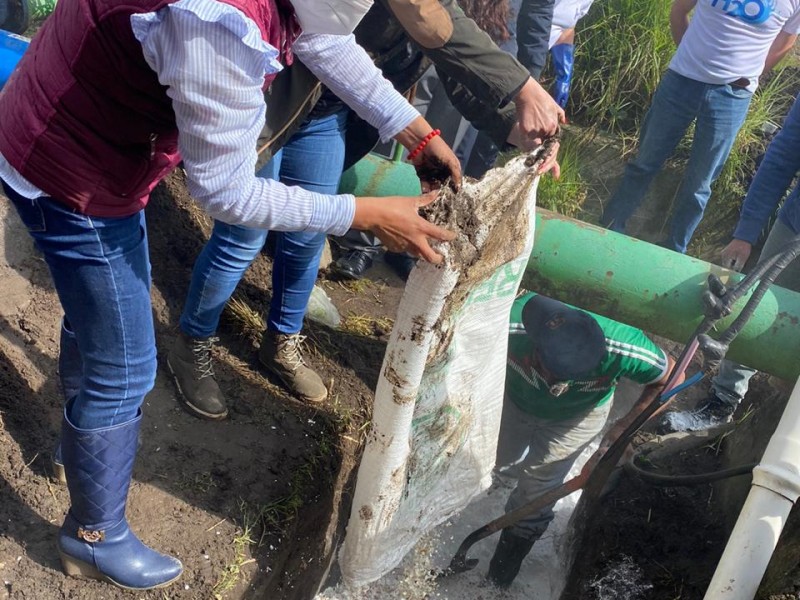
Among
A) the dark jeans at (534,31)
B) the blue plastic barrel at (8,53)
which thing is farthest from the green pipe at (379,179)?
the dark jeans at (534,31)

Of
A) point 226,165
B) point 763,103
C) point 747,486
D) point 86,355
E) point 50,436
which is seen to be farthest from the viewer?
point 763,103

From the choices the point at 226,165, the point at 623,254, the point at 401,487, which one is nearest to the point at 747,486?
the point at 623,254

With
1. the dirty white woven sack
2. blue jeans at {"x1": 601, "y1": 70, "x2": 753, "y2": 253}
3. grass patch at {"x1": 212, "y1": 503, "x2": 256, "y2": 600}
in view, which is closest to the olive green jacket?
the dirty white woven sack

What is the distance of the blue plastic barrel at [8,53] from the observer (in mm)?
2834

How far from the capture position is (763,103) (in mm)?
4996

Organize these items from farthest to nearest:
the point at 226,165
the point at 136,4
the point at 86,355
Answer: the point at 86,355 → the point at 226,165 → the point at 136,4

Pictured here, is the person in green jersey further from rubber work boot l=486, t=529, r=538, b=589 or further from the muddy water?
the muddy water

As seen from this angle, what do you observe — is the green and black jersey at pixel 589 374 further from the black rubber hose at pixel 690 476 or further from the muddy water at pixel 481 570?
the muddy water at pixel 481 570

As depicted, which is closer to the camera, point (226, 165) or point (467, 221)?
point (226, 165)

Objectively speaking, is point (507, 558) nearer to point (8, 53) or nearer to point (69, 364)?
point (69, 364)

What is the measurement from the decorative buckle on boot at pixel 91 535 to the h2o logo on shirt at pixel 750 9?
3469 millimetres

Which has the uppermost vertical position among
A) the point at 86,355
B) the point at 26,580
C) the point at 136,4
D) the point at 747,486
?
the point at 136,4

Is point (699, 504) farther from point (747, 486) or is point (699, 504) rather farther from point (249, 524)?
point (249, 524)

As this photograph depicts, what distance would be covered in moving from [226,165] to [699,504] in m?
2.39
